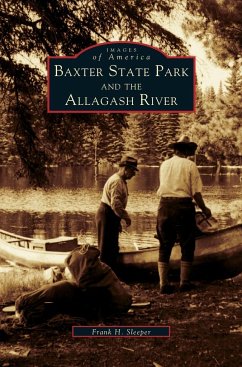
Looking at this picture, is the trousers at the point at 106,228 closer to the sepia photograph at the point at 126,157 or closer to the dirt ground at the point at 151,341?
the sepia photograph at the point at 126,157

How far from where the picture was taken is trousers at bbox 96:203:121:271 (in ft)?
19.9

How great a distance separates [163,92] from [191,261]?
1953mm

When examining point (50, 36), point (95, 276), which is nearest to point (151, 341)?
point (95, 276)

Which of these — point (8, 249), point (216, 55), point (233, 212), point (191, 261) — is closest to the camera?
point (191, 261)

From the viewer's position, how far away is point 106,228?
20.0 feet

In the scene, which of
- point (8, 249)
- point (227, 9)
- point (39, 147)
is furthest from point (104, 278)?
point (8, 249)

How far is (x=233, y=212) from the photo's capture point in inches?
356

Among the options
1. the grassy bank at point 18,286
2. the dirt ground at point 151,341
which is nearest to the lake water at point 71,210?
the grassy bank at point 18,286

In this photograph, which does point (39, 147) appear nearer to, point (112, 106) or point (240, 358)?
point (112, 106)

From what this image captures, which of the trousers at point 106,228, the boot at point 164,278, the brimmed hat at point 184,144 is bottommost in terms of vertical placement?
the boot at point 164,278

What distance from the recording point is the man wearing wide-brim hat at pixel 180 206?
5559 millimetres

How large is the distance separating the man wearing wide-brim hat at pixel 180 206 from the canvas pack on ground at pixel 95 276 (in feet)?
2.66

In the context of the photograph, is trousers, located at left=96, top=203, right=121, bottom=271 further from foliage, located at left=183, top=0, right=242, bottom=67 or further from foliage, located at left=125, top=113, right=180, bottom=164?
foliage, located at left=183, top=0, right=242, bottom=67

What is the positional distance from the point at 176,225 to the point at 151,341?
154 cm
